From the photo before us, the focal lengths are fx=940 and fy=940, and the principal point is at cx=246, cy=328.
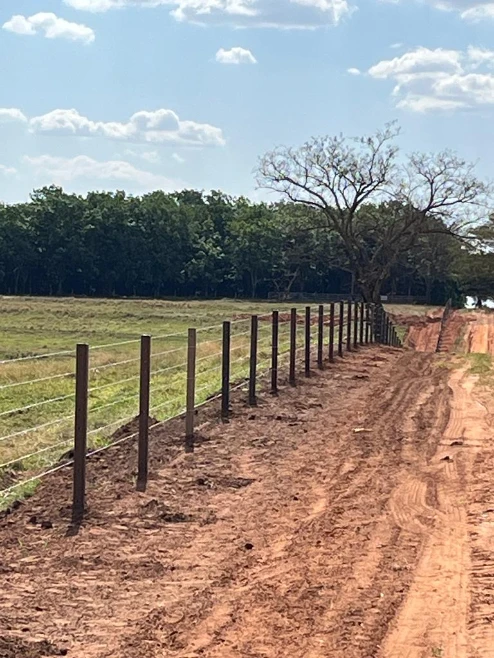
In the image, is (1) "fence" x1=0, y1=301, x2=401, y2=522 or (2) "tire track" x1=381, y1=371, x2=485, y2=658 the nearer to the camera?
(2) "tire track" x1=381, y1=371, x2=485, y2=658

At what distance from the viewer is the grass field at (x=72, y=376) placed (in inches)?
425

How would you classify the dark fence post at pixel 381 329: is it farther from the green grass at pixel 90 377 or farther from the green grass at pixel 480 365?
the green grass at pixel 480 365

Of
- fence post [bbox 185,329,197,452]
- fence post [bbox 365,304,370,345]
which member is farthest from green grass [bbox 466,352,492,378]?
fence post [bbox 185,329,197,452]

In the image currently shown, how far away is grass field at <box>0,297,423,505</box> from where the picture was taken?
10.8 metres

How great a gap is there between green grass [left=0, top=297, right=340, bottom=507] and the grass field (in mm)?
12

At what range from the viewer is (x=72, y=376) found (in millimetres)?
20094

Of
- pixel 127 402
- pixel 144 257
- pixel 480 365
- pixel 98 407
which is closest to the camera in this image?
pixel 98 407

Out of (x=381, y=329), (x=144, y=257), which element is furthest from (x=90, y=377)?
(x=144, y=257)

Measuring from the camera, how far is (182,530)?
7.25 metres

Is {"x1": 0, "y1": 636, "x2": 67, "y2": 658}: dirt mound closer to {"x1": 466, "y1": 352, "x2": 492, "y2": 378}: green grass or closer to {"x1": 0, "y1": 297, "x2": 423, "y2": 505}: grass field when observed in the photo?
{"x1": 0, "y1": 297, "x2": 423, "y2": 505}: grass field

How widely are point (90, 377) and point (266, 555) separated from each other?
1429cm

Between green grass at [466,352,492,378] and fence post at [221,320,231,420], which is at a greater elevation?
fence post at [221,320,231,420]

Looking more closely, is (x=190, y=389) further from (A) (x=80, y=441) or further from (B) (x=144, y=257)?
(B) (x=144, y=257)

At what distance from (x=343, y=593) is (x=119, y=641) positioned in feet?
Answer: 4.78
